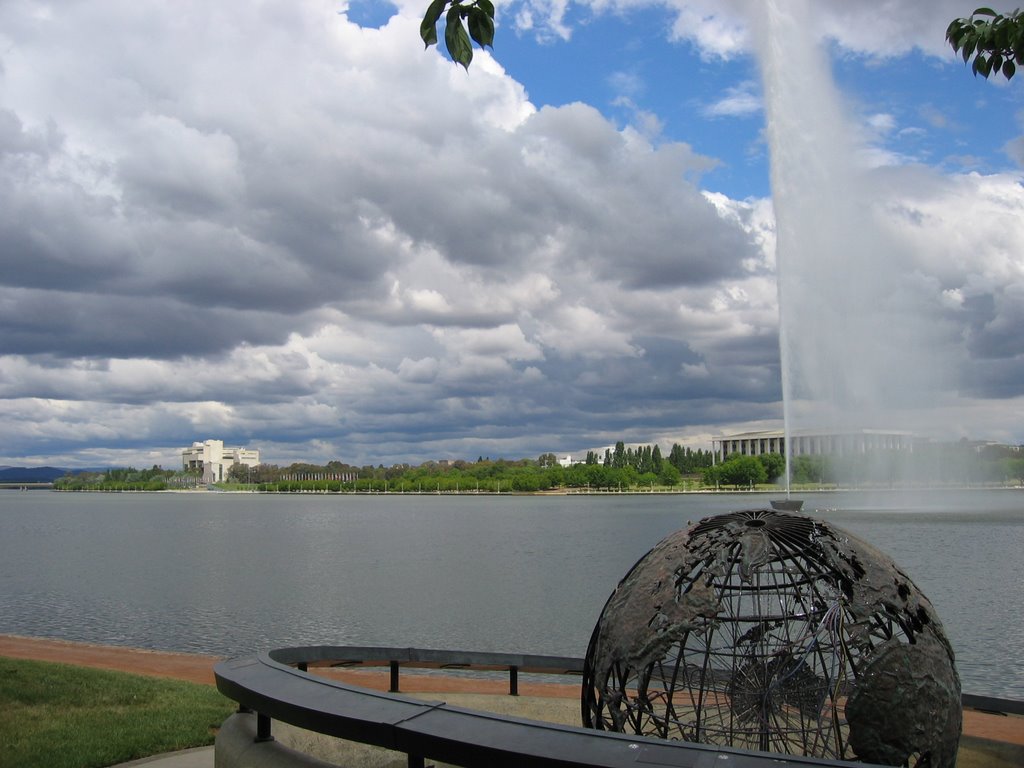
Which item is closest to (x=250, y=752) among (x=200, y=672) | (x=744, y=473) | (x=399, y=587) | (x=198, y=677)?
(x=198, y=677)

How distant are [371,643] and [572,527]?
171ft

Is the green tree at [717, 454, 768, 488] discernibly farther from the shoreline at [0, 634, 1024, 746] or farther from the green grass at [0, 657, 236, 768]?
the green grass at [0, 657, 236, 768]

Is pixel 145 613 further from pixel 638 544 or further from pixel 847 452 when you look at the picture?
pixel 847 452

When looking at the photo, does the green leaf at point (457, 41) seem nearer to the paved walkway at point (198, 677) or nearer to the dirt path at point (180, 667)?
the paved walkway at point (198, 677)

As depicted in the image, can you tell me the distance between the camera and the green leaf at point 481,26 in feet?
15.2

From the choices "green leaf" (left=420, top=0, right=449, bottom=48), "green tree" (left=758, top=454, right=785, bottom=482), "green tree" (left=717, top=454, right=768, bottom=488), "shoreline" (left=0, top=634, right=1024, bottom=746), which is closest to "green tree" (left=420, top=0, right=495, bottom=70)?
"green leaf" (left=420, top=0, right=449, bottom=48)

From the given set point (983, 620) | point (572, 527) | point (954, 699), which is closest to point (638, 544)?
point (572, 527)

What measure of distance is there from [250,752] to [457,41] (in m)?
3.89

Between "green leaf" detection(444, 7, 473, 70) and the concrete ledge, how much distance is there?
354 centimetres

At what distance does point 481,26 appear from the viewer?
4.64 meters

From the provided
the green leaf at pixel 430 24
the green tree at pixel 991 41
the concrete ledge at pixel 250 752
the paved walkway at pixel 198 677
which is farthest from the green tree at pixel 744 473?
the green leaf at pixel 430 24

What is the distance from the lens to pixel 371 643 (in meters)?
20.5

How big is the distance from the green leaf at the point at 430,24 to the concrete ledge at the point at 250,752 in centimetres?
359

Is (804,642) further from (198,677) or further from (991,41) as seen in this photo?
(198,677)
